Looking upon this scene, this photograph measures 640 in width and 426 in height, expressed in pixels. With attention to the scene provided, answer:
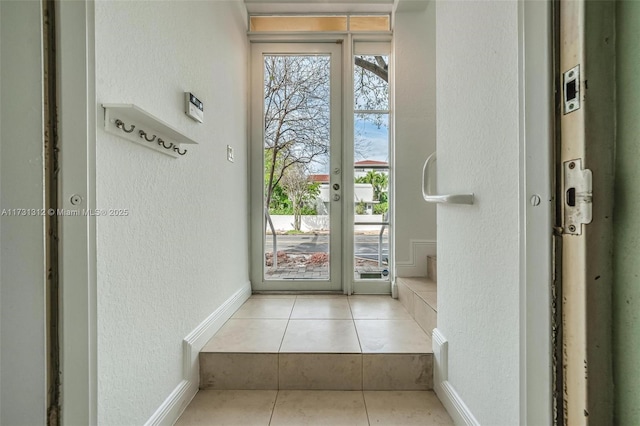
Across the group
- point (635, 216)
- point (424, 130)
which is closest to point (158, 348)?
point (635, 216)

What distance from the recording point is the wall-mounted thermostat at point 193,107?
1.21 m

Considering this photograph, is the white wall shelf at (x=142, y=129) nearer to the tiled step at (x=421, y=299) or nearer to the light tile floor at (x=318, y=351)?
the light tile floor at (x=318, y=351)

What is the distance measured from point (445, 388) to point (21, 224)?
1503 millimetres

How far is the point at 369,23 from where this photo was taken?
89.4 inches

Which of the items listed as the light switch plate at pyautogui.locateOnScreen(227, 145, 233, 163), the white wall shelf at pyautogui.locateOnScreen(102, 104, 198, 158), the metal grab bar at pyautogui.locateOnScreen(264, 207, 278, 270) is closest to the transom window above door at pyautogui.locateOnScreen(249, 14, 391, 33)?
the light switch plate at pyautogui.locateOnScreen(227, 145, 233, 163)

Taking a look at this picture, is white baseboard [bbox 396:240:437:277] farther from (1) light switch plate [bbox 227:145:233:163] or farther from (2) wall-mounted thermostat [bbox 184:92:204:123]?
(2) wall-mounted thermostat [bbox 184:92:204:123]

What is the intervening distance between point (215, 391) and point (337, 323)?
74 cm

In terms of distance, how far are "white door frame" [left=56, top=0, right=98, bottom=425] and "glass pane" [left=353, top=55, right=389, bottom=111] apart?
1.98 metres

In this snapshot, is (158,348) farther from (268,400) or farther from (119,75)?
(119,75)

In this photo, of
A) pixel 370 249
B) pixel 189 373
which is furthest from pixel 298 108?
pixel 189 373

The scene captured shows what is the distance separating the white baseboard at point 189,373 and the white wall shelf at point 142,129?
841 millimetres

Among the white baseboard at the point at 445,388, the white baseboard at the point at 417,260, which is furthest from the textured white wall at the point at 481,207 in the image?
the white baseboard at the point at 417,260

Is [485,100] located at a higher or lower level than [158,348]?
higher

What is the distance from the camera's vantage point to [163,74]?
1.04 metres
